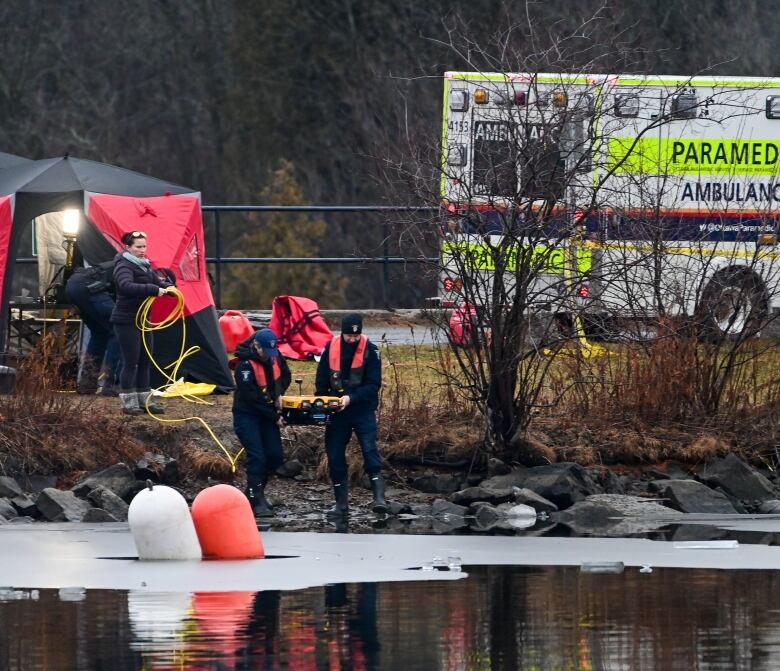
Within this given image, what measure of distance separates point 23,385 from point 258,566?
5737 mm

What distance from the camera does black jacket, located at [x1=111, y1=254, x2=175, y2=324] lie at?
2023cm

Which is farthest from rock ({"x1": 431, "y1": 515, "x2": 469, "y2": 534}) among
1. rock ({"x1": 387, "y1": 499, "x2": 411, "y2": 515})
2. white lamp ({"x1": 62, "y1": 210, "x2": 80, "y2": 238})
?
white lamp ({"x1": 62, "y1": 210, "x2": 80, "y2": 238})

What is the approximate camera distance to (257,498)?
18.1 meters

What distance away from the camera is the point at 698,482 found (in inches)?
758

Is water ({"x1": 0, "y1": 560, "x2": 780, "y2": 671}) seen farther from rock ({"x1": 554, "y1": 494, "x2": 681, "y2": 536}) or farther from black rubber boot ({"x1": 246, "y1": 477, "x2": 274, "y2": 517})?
black rubber boot ({"x1": 246, "y1": 477, "x2": 274, "y2": 517})

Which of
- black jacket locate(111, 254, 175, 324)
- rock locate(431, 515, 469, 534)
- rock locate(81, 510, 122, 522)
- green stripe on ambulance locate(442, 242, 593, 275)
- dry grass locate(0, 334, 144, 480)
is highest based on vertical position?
green stripe on ambulance locate(442, 242, 593, 275)

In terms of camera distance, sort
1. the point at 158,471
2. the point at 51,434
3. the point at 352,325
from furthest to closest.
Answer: the point at 51,434, the point at 158,471, the point at 352,325

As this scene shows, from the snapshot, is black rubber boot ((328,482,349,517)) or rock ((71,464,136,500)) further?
rock ((71,464,136,500))

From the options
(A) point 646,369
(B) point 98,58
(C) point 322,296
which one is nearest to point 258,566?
(A) point 646,369

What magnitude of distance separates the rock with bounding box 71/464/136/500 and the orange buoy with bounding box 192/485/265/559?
3437 mm

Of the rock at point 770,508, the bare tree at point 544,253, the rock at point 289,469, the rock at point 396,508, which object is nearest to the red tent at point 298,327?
the bare tree at point 544,253

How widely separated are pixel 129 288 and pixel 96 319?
56.8 inches

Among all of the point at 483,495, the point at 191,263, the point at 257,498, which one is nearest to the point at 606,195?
the point at 483,495

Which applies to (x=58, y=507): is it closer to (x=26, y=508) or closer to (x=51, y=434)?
(x=26, y=508)
